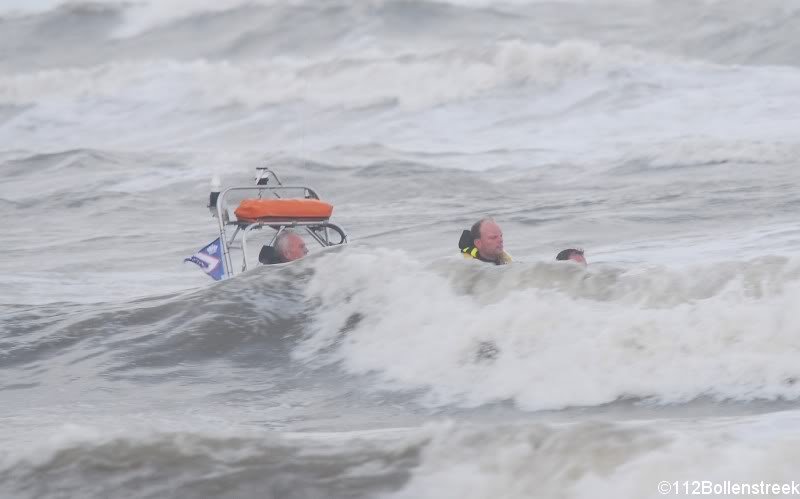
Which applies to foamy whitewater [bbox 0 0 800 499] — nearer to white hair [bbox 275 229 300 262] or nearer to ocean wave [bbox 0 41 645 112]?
ocean wave [bbox 0 41 645 112]

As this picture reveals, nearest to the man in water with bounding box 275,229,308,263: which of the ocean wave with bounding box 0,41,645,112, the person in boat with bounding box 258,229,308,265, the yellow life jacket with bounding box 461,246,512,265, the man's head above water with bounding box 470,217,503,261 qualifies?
the person in boat with bounding box 258,229,308,265

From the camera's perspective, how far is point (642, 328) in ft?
19.4

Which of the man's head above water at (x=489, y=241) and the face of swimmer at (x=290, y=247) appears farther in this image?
the face of swimmer at (x=290, y=247)

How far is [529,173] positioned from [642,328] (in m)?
10.9

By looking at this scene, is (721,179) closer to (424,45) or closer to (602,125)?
(602,125)

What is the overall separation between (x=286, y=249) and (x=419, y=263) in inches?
51.1

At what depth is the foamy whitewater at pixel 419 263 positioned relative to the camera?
4.32 metres

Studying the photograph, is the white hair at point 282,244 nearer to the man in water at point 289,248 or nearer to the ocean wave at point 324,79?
the man in water at point 289,248

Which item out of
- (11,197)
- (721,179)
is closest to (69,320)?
(721,179)

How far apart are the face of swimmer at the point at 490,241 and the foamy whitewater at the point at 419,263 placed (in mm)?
307

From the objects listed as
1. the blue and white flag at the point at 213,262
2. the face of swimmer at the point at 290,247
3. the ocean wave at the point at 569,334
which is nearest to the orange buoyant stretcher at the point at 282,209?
the face of swimmer at the point at 290,247

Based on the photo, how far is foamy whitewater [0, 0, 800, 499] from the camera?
4.32 metres

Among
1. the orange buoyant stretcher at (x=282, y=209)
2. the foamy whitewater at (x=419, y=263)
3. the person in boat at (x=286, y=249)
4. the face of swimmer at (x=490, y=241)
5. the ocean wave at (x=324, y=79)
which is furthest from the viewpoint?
the ocean wave at (x=324, y=79)

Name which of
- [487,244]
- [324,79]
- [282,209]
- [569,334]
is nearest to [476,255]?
[487,244]
